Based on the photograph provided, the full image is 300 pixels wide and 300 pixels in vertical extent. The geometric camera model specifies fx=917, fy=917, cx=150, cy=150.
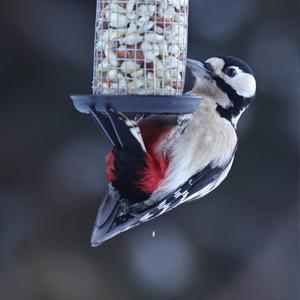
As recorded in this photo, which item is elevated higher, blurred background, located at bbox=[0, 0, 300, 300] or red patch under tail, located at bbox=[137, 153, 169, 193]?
red patch under tail, located at bbox=[137, 153, 169, 193]

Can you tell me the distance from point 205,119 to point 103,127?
24.4 inches

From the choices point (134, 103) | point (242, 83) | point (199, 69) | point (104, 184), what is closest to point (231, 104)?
point (242, 83)

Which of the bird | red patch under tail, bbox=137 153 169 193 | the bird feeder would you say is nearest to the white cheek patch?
the bird

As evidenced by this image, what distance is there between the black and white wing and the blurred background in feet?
9.71

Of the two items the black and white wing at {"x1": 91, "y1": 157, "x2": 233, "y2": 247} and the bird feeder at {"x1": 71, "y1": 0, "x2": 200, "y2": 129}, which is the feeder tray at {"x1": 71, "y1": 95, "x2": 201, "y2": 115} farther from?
the black and white wing at {"x1": 91, "y1": 157, "x2": 233, "y2": 247}

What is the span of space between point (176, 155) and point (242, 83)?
1.46ft

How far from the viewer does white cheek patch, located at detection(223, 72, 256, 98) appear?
361cm

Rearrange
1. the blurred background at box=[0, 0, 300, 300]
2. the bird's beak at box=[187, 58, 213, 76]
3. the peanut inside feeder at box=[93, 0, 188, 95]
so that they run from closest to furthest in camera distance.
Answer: the peanut inside feeder at box=[93, 0, 188, 95] → the bird's beak at box=[187, 58, 213, 76] → the blurred background at box=[0, 0, 300, 300]

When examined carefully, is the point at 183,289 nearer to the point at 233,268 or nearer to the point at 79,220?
the point at 233,268

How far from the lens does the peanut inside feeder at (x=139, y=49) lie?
10.7 ft

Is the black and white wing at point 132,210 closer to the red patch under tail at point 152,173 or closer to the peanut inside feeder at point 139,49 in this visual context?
the red patch under tail at point 152,173

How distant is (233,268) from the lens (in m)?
6.62

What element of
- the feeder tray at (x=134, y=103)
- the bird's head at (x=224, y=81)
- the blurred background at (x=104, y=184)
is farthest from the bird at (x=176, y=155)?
the blurred background at (x=104, y=184)

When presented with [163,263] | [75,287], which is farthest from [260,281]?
[75,287]
